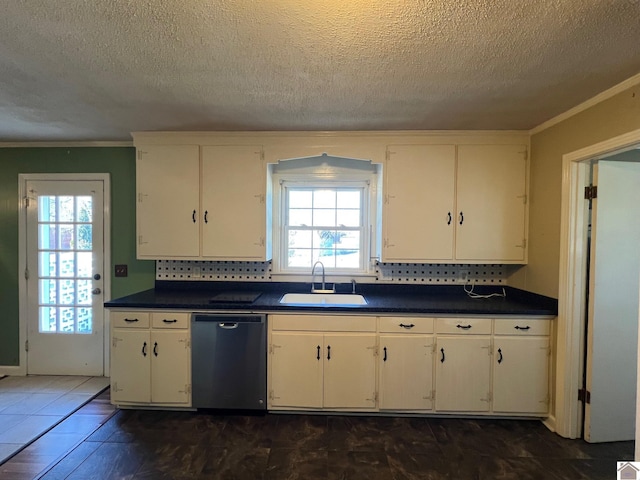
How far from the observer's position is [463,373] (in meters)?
2.54

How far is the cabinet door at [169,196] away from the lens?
2883 millimetres

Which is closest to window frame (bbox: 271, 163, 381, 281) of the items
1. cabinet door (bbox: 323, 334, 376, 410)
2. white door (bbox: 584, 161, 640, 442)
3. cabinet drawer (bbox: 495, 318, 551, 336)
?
cabinet door (bbox: 323, 334, 376, 410)

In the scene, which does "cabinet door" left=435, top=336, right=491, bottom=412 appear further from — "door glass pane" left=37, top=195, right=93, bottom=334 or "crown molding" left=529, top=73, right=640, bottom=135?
→ "door glass pane" left=37, top=195, right=93, bottom=334

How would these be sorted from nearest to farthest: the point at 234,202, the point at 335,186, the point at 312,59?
the point at 312,59
the point at 234,202
the point at 335,186

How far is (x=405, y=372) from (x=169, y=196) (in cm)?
244

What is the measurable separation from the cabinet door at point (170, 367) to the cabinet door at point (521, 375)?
2.38 m

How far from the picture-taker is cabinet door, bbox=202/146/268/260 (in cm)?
287

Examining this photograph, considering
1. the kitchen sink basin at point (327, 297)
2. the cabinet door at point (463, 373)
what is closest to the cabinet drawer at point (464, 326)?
the cabinet door at point (463, 373)

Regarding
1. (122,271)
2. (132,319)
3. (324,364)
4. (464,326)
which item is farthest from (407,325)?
(122,271)

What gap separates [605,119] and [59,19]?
2.95 m

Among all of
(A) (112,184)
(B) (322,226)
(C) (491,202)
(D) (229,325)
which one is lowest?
(D) (229,325)

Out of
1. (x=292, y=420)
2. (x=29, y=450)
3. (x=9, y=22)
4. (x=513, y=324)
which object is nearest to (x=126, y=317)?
(x=29, y=450)

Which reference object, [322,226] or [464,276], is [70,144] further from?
[464,276]

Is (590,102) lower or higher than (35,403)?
higher
